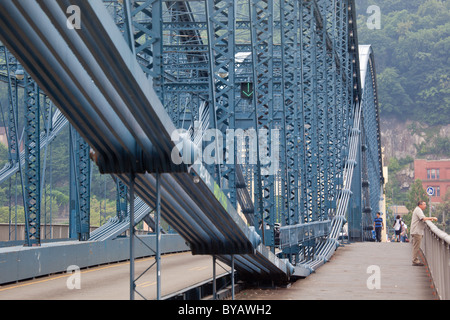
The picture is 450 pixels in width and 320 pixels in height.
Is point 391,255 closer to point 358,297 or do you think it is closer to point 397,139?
point 358,297

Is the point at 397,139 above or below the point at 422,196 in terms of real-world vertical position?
above

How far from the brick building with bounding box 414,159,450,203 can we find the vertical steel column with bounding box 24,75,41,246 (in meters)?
126

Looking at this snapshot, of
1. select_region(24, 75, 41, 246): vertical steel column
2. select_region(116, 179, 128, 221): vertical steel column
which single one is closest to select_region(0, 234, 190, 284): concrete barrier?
select_region(24, 75, 41, 246): vertical steel column

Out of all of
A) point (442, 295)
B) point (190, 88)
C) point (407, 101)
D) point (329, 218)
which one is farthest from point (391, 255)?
point (407, 101)

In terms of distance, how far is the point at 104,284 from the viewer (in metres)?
20.3

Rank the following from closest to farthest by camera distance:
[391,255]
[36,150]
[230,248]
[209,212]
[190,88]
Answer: [209,212] < [230,248] < [36,150] < [391,255] < [190,88]

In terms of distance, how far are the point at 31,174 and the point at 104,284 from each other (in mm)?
8753

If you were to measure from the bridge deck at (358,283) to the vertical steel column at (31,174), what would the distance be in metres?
10.1

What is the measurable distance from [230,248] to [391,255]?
16.6 metres

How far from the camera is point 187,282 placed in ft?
64.5

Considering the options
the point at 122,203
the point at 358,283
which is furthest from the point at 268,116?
Result: the point at 122,203

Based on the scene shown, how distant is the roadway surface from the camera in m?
17.3
